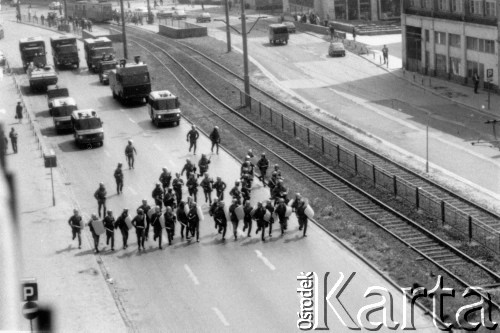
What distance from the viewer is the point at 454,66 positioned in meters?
74.4

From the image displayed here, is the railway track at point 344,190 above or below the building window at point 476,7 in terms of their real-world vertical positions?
below

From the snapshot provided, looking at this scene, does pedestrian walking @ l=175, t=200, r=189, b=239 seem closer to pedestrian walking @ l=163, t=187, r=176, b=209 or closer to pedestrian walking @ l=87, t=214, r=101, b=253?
pedestrian walking @ l=163, t=187, r=176, b=209

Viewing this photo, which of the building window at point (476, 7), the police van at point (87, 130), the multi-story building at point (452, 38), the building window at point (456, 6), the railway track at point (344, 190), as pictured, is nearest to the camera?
the railway track at point (344, 190)

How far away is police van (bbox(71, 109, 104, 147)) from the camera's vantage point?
50906mm

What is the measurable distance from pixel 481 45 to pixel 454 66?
4635mm

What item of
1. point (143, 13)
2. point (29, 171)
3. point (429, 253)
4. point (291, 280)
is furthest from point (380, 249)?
point (143, 13)

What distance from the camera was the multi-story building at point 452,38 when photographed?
2707 inches

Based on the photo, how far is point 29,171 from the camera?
151 feet

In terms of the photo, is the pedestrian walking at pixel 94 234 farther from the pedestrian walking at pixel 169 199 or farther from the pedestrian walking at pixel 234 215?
the pedestrian walking at pixel 234 215

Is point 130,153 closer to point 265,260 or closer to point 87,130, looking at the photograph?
point 87,130

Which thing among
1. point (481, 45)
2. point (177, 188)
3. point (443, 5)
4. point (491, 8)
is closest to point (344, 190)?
point (177, 188)

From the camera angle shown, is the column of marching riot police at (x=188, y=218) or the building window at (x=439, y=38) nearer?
the column of marching riot police at (x=188, y=218)

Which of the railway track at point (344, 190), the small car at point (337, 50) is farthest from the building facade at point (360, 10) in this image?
the railway track at point (344, 190)

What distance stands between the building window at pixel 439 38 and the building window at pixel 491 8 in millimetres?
7127
